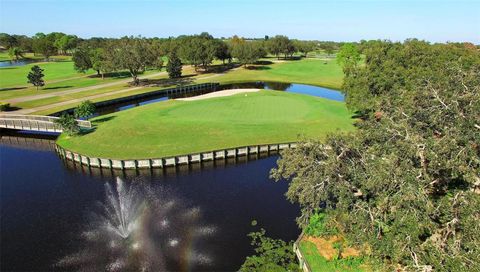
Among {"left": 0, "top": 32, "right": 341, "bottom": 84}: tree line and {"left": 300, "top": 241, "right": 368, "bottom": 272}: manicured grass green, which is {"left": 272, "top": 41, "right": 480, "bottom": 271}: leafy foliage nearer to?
{"left": 300, "top": 241, "right": 368, "bottom": 272}: manicured grass green

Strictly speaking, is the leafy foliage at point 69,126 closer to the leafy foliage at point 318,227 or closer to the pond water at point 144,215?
the pond water at point 144,215

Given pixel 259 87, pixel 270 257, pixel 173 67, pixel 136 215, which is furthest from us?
pixel 173 67

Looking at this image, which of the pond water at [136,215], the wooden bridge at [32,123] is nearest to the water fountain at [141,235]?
the pond water at [136,215]

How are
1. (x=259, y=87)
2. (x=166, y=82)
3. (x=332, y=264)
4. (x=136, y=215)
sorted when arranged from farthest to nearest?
(x=259, y=87)
(x=166, y=82)
(x=136, y=215)
(x=332, y=264)

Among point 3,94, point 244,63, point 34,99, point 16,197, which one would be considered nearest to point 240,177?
point 16,197

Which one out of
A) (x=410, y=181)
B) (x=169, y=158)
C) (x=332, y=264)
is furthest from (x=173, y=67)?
(x=410, y=181)

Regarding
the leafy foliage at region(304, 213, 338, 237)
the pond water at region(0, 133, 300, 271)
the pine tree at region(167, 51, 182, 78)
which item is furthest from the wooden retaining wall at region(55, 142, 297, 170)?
the pine tree at region(167, 51, 182, 78)

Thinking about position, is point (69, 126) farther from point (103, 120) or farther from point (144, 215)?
point (144, 215)
